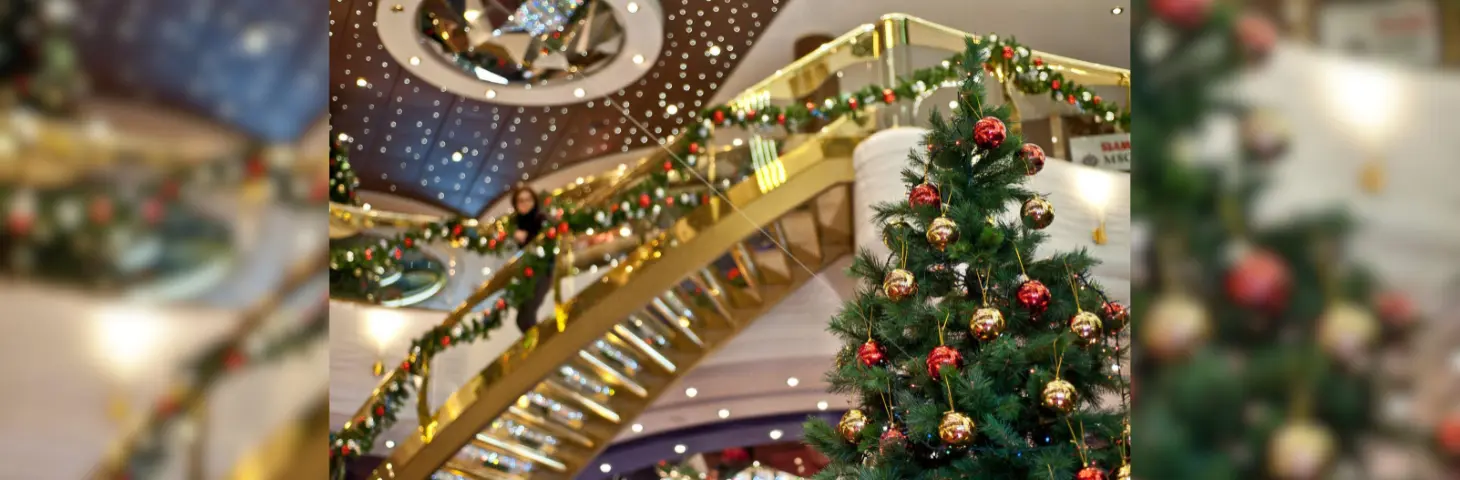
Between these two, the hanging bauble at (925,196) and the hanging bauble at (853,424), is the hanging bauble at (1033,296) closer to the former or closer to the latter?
the hanging bauble at (925,196)

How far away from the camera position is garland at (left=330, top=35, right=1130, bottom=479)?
564 centimetres

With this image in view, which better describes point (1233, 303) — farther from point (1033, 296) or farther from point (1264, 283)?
point (1033, 296)

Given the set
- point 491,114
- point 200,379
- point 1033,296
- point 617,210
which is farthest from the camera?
point 491,114

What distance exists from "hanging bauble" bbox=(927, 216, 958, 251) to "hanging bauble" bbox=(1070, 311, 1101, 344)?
0.36m

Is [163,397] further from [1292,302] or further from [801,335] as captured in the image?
[801,335]

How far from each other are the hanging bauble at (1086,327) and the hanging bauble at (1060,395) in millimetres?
167

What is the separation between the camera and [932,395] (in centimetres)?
253

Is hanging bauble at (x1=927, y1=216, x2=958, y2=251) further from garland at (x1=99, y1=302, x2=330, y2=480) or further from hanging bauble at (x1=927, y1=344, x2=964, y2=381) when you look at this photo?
garland at (x1=99, y1=302, x2=330, y2=480)

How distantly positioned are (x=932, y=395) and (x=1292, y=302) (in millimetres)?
2312

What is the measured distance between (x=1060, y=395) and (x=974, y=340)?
32 centimetres

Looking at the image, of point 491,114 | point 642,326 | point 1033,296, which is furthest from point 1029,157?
point 491,114

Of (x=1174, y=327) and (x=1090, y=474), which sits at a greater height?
(x=1174, y=327)

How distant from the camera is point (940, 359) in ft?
7.93

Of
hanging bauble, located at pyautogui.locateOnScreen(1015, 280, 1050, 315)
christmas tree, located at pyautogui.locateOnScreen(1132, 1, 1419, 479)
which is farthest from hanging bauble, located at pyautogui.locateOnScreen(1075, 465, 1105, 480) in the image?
christmas tree, located at pyautogui.locateOnScreen(1132, 1, 1419, 479)
